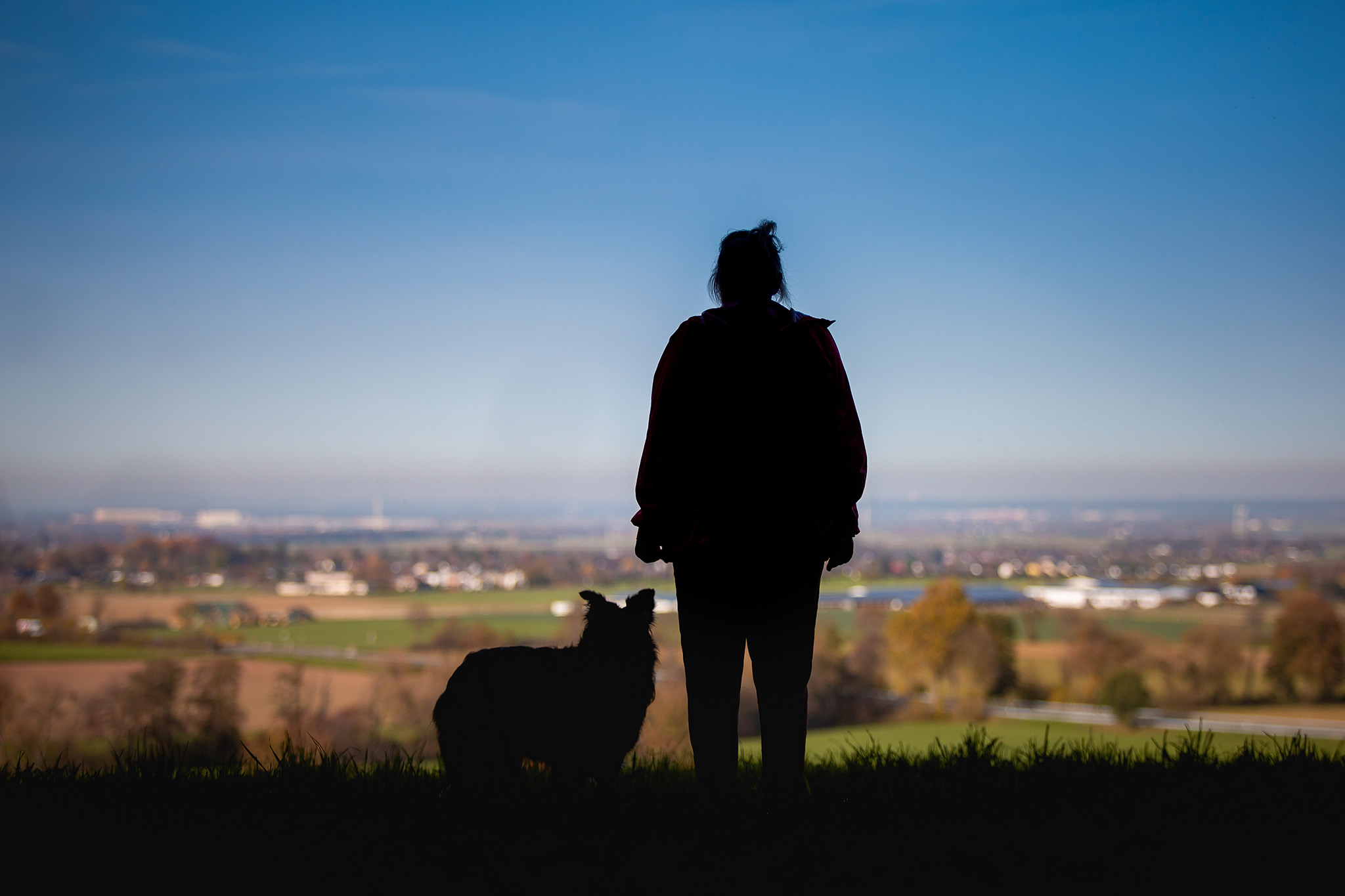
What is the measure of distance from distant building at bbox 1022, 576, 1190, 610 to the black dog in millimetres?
23795

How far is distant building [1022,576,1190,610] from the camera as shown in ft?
80.4

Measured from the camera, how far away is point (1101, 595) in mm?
25609

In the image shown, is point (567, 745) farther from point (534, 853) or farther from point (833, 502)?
point (833, 502)

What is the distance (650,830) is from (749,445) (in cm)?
130

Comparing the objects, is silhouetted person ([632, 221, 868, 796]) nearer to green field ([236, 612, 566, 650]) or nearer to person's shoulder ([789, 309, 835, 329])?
person's shoulder ([789, 309, 835, 329])

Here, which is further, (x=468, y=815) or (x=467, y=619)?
(x=467, y=619)

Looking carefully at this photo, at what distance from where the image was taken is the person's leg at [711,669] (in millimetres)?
2758

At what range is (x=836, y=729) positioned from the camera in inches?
186

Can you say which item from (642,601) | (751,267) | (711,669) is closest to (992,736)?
(711,669)

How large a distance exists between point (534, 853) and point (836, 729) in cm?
277

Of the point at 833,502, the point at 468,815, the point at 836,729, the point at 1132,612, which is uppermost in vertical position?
the point at 833,502

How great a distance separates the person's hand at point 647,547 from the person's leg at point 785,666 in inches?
15.1

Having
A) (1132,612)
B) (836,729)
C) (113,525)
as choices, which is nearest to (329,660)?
(113,525)

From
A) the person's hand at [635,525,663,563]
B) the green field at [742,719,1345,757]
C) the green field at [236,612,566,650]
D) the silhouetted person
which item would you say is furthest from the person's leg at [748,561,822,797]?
the green field at [236,612,566,650]
